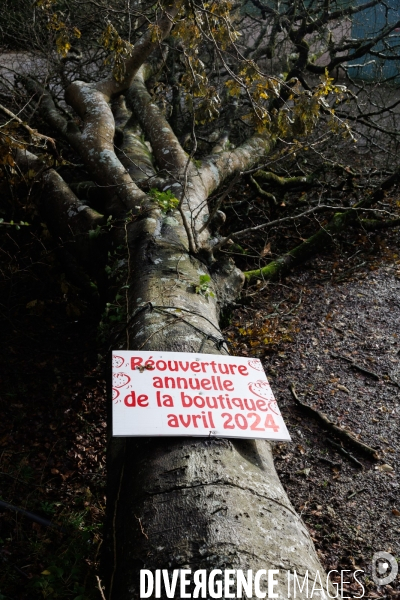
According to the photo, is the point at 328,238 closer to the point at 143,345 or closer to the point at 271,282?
the point at 271,282

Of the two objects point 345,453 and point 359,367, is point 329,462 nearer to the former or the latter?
point 345,453

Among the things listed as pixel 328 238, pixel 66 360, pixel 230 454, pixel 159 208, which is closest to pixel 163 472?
pixel 230 454

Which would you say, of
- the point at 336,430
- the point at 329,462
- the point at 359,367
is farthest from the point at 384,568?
the point at 359,367

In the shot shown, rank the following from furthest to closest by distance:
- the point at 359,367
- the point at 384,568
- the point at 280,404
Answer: the point at 359,367, the point at 280,404, the point at 384,568

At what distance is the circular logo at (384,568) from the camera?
234 cm

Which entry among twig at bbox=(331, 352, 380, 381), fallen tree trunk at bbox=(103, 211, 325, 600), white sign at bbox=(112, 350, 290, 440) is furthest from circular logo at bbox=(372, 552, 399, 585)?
twig at bbox=(331, 352, 380, 381)

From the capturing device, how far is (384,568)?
2383mm

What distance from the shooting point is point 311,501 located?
277 centimetres

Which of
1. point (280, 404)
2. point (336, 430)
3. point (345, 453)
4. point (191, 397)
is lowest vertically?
point (191, 397)

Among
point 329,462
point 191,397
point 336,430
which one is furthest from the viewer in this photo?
point 336,430

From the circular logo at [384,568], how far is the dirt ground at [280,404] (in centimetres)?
3

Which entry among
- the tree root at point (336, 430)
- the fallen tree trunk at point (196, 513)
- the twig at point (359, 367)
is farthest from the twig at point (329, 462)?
the fallen tree trunk at point (196, 513)

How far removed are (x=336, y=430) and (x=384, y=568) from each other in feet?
2.85

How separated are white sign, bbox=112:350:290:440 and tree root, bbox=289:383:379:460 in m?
1.15
